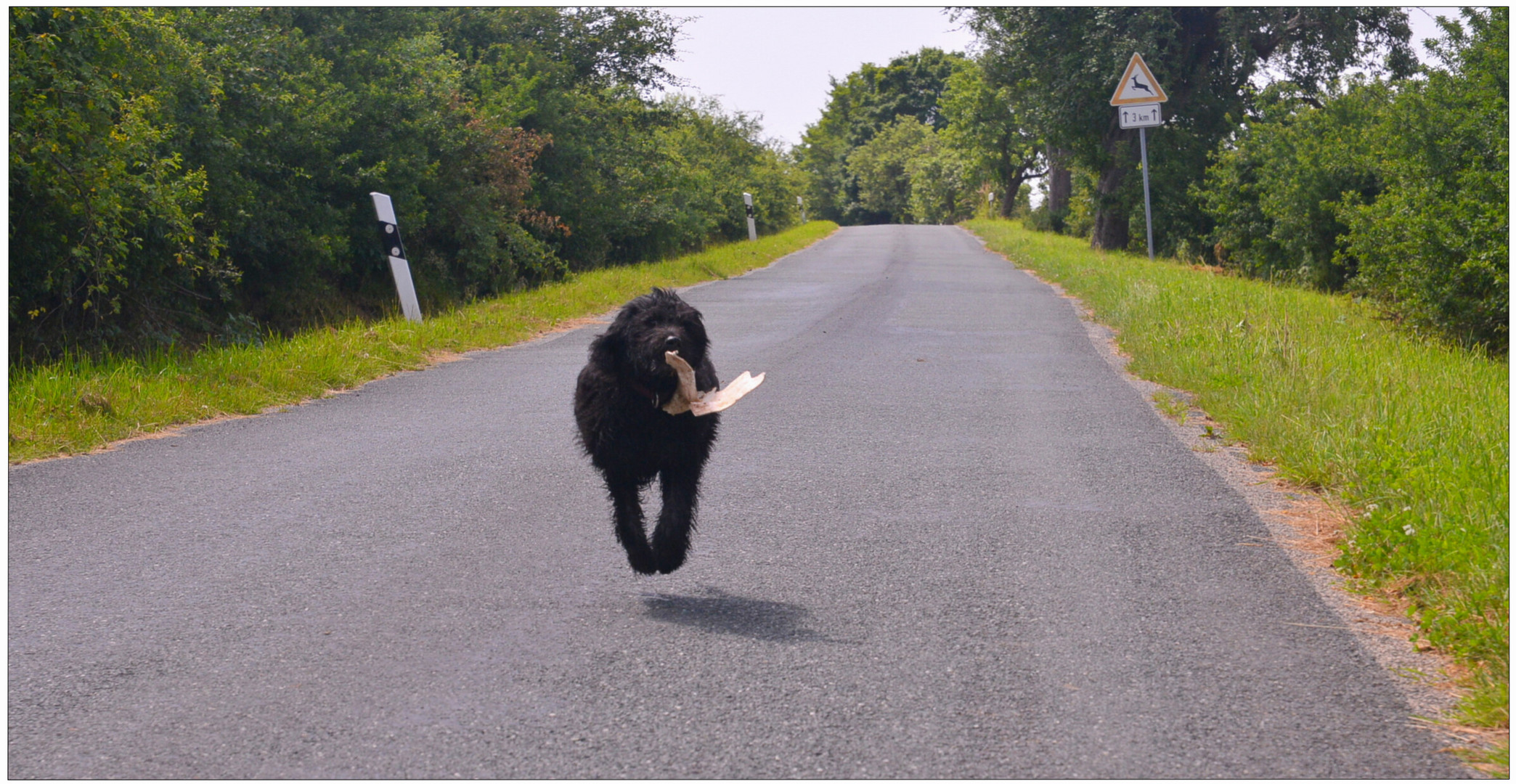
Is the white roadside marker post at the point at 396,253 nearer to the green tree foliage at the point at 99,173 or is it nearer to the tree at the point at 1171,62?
the green tree foliage at the point at 99,173

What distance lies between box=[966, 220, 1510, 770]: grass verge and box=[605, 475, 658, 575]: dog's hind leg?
102 inches

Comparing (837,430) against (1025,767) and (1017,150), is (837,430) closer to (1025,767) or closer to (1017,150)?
(1025,767)

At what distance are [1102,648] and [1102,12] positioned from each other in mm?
23306

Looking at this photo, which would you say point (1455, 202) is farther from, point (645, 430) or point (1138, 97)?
point (645, 430)

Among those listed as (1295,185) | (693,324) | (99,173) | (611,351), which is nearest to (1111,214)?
(1295,185)

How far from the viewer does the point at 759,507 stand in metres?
5.95

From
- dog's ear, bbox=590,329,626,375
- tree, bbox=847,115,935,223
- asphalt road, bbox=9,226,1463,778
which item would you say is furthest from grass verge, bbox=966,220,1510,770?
tree, bbox=847,115,935,223

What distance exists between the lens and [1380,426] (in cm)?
654

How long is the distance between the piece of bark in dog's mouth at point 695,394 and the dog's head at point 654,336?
51mm

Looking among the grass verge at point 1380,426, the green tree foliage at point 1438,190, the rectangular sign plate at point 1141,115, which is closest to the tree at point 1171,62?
the rectangular sign plate at point 1141,115

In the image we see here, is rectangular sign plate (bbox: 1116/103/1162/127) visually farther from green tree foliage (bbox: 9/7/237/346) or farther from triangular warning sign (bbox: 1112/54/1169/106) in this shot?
green tree foliage (bbox: 9/7/237/346)

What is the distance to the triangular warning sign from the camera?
19.9 m

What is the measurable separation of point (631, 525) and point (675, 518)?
0.18 metres

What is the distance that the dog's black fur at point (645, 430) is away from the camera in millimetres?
4438
